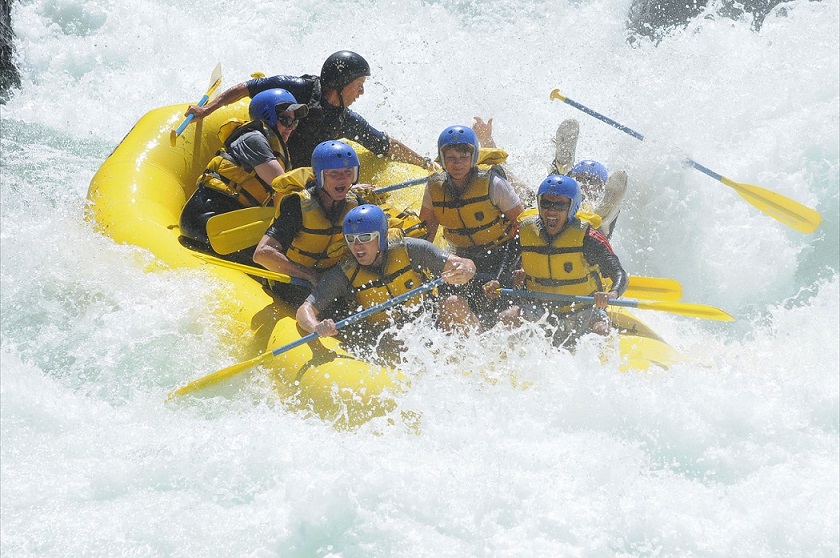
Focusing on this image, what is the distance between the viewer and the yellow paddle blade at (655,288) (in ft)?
14.4

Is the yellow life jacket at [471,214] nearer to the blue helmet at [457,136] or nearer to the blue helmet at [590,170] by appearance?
the blue helmet at [457,136]

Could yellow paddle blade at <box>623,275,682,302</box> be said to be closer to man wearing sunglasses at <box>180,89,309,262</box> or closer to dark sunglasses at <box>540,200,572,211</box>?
dark sunglasses at <box>540,200,572,211</box>

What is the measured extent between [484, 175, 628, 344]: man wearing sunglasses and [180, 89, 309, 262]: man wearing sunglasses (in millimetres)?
1361

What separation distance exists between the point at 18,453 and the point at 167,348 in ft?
2.48

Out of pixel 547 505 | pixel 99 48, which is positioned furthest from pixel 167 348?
pixel 99 48

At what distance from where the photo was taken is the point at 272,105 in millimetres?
4566

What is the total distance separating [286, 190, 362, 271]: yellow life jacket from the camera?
3.94 metres

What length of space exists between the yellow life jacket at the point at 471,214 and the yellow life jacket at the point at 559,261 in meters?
0.23

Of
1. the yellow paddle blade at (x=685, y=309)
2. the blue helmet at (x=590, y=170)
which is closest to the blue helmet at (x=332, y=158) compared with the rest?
the yellow paddle blade at (x=685, y=309)

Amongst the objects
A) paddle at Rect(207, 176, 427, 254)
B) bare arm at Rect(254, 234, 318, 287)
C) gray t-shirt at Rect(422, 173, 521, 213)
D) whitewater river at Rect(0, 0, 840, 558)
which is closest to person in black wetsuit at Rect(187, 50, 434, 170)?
paddle at Rect(207, 176, 427, 254)

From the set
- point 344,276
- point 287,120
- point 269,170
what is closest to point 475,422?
point 344,276

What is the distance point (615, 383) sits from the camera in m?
3.68

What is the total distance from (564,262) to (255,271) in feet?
4.95

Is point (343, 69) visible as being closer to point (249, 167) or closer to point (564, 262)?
point (249, 167)
